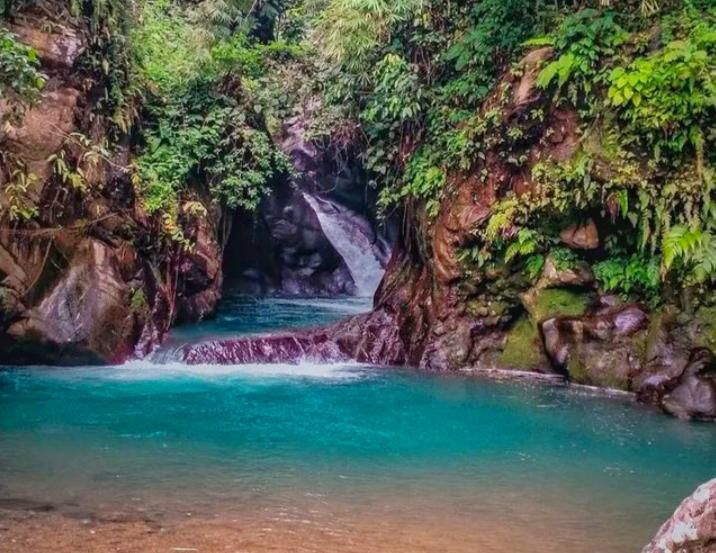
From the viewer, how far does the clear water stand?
5848 millimetres

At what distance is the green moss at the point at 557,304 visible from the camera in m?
11.9

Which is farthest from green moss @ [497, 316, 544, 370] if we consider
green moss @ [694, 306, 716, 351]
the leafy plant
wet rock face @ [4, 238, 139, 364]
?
the leafy plant

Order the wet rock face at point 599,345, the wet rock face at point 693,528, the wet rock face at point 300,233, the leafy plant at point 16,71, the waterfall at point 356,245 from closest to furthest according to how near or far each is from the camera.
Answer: the wet rock face at point 693,528 → the leafy plant at point 16,71 → the wet rock face at point 599,345 → the wet rock face at point 300,233 → the waterfall at point 356,245

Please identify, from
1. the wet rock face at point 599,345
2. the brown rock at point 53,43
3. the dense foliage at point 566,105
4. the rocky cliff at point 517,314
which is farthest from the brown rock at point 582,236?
the brown rock at point 53,43

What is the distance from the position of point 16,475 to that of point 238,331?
25.5ft

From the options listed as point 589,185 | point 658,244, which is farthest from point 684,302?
point 589,185

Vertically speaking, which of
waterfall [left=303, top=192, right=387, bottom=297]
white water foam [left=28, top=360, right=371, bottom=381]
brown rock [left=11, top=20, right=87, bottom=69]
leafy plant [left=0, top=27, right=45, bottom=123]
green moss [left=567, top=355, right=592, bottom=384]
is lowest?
white water foam [left=28, top=360, right=371, bottom=381]

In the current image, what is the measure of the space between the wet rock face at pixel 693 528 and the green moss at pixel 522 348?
835 centimetres

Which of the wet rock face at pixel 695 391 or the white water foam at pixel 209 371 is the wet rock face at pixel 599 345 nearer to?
the wet rock face at pixel 695 391

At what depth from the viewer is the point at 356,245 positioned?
811 inches

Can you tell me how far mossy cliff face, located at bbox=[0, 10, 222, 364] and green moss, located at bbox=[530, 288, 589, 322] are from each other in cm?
661

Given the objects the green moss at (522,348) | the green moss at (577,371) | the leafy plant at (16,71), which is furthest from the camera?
the green moss at (522,348)

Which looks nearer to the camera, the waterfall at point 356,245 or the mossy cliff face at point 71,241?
the mossy cliff face at point 71,241

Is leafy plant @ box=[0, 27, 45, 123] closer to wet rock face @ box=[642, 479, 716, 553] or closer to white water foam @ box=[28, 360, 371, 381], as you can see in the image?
white water foam @ box=[28, 360, 371, 381]
